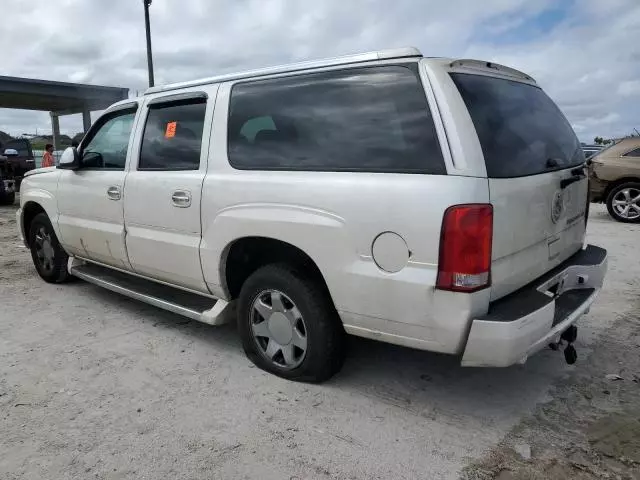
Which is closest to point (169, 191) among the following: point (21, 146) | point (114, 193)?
point (114, 193)

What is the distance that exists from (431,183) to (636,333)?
268cm

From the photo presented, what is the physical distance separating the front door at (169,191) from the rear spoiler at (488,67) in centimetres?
162

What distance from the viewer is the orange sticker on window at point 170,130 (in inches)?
147

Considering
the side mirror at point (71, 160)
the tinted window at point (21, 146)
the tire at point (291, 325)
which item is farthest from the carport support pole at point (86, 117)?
the tire at point (291, 325)

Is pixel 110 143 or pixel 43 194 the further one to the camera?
pixel 43 194

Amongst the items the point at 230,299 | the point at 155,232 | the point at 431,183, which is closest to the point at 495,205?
the point at 431,183

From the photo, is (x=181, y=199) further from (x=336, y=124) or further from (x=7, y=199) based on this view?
(x=7, y=199)

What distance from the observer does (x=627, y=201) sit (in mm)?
9922

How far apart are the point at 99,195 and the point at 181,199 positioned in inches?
45.4

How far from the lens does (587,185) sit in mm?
3451

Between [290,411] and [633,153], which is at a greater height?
[633,153]

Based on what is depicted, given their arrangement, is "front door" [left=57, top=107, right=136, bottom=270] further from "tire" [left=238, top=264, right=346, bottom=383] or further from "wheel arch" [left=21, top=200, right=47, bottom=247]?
"tire" [left=238, top=264, right=346, bottom=383]

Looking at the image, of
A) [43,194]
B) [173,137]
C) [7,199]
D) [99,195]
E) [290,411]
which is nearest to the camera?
[290,411]

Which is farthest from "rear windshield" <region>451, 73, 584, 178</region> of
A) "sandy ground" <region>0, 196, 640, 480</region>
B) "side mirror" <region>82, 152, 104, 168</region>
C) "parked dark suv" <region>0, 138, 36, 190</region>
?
"parked dark suv" <region>0, 138, 36, 190</region>
